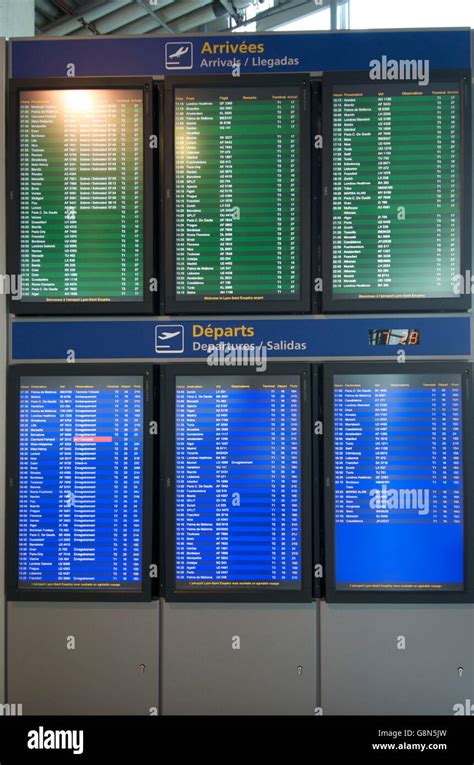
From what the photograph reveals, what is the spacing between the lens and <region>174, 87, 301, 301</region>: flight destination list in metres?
2.46

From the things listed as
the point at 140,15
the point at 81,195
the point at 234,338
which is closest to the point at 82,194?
the point at 81,195

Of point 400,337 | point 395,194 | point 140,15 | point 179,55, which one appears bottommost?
point 400,337

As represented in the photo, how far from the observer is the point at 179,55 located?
2.53 m

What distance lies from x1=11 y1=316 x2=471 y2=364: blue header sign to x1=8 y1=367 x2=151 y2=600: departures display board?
0.43ft

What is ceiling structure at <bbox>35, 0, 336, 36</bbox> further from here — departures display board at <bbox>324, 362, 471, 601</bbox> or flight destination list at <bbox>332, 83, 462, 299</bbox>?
departures display board at <bbox>324, 362, 471, 601</bbox>

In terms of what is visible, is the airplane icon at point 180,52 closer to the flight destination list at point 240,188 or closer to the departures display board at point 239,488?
the flight destination list at point 240,188

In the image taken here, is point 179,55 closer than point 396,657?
No

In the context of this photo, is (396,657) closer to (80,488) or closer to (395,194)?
(80,488)

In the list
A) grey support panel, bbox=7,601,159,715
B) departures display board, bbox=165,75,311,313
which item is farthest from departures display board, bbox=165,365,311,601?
departures display board, bbox=165,75,311,313

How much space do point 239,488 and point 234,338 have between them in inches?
26.0

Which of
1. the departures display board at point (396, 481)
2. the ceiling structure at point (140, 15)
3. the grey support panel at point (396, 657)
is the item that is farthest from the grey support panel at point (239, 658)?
the ceiling structure at point (140, 15)

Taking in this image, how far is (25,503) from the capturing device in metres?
2.47

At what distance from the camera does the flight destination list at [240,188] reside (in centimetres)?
246
